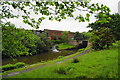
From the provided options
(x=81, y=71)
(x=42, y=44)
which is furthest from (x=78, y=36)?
(x=81, y=71)

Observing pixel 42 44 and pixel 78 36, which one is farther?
pixel 78 36

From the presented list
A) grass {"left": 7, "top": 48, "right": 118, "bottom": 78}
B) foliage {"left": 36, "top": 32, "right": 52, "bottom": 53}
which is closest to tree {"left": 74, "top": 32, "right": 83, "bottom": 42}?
foliage {"left": 36, "top": 32, "right": 52, "bottom": 53}

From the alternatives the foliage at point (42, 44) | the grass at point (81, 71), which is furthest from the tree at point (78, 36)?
the grass at point (81, 71)

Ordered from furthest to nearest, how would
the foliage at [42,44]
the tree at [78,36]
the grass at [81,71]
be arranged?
the tree at [78,36]
the foliage at [42,44]
the grass at [81,71]

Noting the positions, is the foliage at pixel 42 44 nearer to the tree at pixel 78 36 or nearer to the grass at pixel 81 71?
the tree at pixel 78 36

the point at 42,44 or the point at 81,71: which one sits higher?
the point at 81,71

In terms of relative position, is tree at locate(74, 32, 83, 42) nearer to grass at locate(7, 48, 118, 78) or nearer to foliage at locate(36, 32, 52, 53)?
foliage at locate(36, 32, 52, 53)

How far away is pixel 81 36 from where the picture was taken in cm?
5853

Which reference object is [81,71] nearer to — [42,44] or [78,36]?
[42,44]

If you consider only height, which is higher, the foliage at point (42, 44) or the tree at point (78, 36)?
the tree at point (78, 36)

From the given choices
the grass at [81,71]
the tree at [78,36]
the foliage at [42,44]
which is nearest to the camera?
the grass at [81,71]

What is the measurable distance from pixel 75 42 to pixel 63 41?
6168mm

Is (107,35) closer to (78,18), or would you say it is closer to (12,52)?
(12,52)

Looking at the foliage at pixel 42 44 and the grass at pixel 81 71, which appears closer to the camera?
the grass at pixel 81 71
